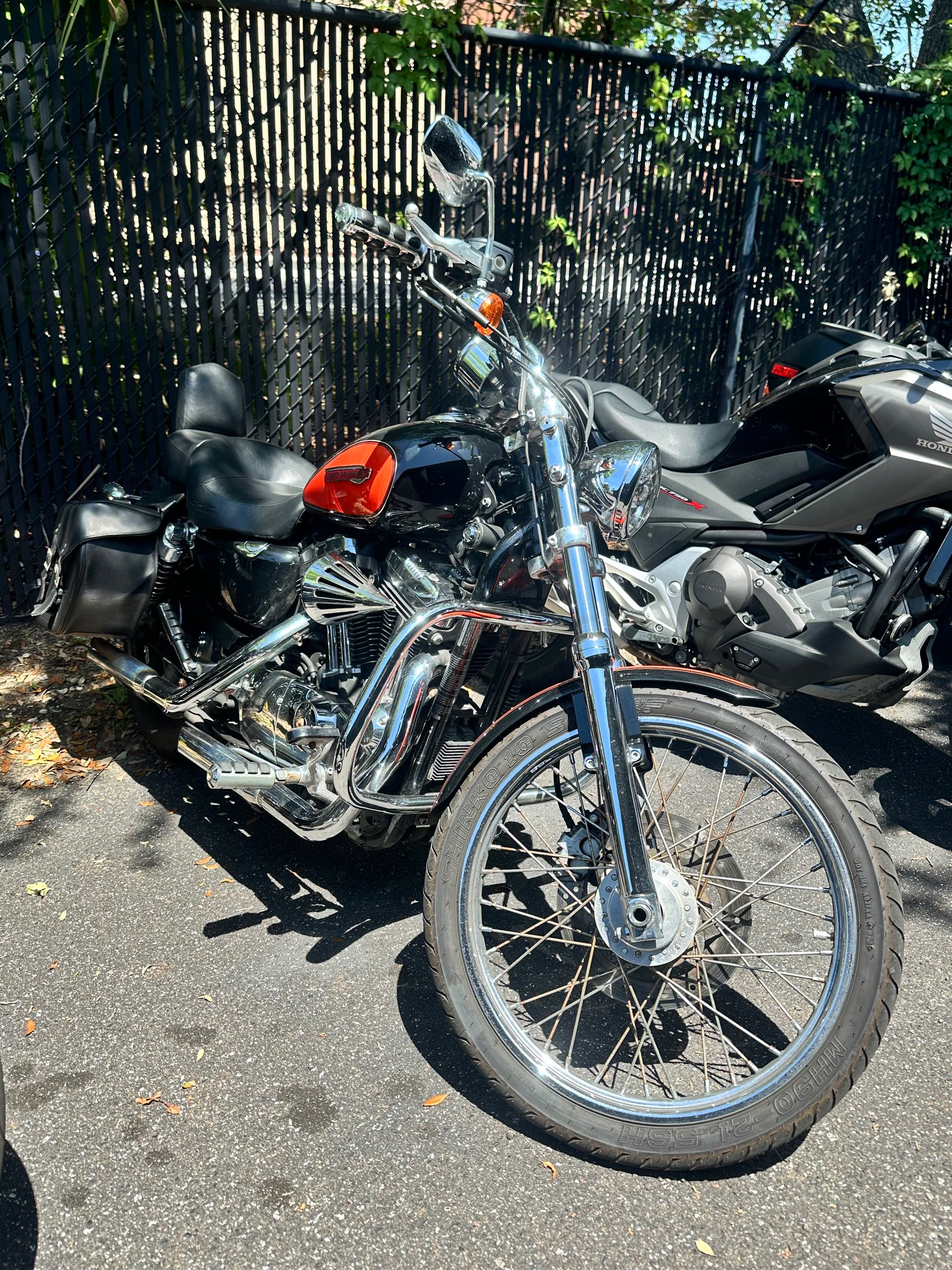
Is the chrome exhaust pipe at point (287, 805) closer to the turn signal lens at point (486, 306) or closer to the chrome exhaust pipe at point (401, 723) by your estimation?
the chrome exhaust pipe at point (401, 723)

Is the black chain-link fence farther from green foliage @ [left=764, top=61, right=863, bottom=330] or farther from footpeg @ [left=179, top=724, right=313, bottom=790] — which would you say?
footpeg @ [left=179, top=724, right=313, bottom=790]

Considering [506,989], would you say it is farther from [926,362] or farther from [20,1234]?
[926,362]

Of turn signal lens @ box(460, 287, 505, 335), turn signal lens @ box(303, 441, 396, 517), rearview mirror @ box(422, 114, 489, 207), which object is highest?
rearview mirror @ box(422, 114, 489, 207)

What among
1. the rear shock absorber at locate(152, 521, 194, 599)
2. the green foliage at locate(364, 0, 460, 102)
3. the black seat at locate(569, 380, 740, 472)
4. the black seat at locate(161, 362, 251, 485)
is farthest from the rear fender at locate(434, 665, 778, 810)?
the green foliage at locate(364, 0, 460, 102)

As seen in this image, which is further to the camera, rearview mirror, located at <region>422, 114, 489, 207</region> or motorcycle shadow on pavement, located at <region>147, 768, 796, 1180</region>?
motorcycle shadow on pavement, located at <region>147, 768, 796, 1180</region>

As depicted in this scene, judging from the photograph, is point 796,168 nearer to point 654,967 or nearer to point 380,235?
point 380,235

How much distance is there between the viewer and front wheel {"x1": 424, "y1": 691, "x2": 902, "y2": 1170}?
1.95 m

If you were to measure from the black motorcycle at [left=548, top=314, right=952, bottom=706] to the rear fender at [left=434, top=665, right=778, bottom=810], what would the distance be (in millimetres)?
1051

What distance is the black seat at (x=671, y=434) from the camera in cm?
385

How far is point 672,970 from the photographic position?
2434mm

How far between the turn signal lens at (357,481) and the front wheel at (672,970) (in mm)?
667

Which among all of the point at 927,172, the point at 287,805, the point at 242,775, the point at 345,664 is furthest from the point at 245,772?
the point at 927,172

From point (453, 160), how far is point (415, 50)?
3.18m

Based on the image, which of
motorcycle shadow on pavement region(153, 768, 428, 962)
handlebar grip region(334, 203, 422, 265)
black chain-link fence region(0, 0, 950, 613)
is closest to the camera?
handlebar grip region(334, 203, 422, 265)
